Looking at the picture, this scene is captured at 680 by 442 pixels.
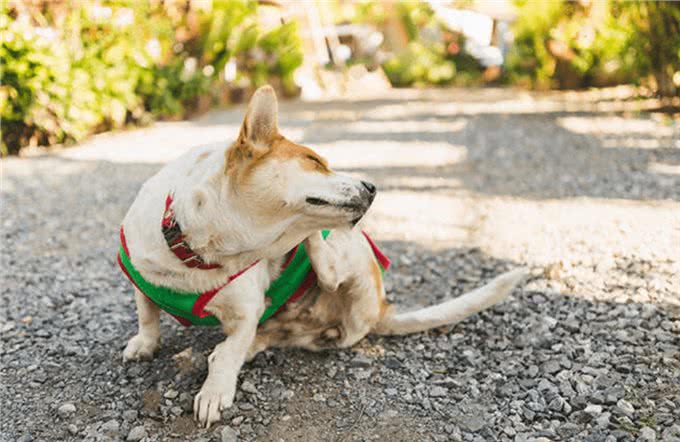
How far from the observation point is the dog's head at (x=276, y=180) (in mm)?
1996

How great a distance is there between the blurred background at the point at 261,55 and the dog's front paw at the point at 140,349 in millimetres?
5000

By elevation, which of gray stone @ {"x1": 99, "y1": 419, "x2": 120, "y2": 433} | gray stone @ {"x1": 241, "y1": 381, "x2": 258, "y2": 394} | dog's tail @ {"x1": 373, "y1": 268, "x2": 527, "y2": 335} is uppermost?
gray stone @ {"x1": 99, "y1": 419, "x2": 120, "y2": 433}

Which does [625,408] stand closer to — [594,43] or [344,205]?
[344,205]

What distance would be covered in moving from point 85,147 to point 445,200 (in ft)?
14.5

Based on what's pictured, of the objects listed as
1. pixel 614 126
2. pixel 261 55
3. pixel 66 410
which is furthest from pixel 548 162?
pixel 261 55

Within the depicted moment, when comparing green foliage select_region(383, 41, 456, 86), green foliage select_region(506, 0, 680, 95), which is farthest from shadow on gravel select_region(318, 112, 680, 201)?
green foliage select_region(383, 41, 456, 86)

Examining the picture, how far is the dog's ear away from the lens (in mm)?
1967

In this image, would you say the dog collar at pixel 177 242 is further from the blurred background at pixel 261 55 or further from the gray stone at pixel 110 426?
the blurred background at pixel 261 55

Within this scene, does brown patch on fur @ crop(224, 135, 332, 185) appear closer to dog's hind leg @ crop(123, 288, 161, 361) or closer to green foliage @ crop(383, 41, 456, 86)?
dog's hind leg @ crop(123, 288, 161, 361)

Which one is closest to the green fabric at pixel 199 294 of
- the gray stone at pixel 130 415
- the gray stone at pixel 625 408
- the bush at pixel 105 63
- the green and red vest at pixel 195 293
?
the green and red vest at pixel 195 293

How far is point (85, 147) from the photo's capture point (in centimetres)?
758

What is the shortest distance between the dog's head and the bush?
18.5 ft

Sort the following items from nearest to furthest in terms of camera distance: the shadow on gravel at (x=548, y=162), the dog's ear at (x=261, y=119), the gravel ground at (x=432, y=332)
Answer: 1. the dog's ear at (x=261, y=119)
2. the gravel ground at (x=432, y=332)
3. the shadow on gravel at (x=548, y=162)

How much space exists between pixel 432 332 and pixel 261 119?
57.0 inches
